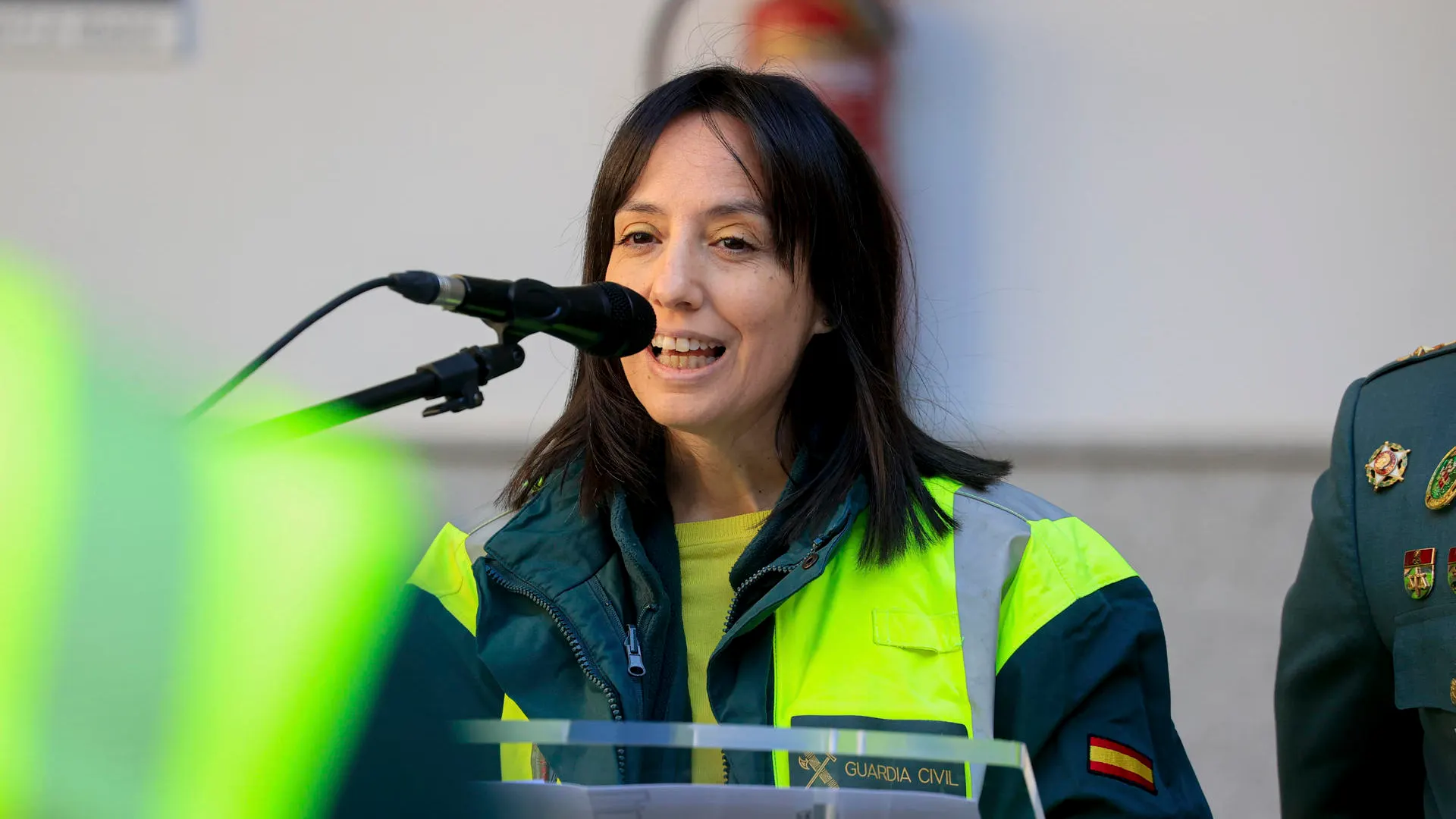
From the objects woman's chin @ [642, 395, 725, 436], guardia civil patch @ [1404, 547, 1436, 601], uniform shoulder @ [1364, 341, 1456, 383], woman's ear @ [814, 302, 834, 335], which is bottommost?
guardia civil patch @ [1404, 547, 1436, 601]

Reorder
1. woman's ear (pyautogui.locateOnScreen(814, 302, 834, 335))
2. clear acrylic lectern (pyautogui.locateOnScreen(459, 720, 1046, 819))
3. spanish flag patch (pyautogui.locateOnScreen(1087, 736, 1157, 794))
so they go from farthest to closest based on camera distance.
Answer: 1. woman's ear (pyautogui.locateOnScreen(814, 302, 834, 335))
2. spanish flag patch (pyautogui.locateOnScreen(1087, 736, 1157, 794))
3. clear acrylic lectern (pyautogui.locateOnScreen(459, 720, 1046, 819))

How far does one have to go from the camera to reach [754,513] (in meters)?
2.27

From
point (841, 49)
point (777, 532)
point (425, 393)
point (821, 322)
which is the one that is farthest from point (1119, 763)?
point (841, 49)

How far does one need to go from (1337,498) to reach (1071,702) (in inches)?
16.8

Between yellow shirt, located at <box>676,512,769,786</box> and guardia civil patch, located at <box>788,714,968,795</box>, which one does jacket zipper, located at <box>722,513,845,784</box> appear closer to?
yellow shirt, located at <box>676,512,769,786</box>

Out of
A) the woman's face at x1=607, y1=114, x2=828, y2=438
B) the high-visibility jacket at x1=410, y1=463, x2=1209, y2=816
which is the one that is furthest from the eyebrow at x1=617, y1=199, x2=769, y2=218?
the high-visibility jacket at x1=410, y1=463, x2=1209, y2=816

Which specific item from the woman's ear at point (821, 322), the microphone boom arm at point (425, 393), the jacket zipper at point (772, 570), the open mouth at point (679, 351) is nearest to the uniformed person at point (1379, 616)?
the jacket zipper at point (772, 570)

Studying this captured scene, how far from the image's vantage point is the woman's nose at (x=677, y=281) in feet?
6.88

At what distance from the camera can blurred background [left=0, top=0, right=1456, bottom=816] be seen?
3.33 m

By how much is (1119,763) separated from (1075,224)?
173cm

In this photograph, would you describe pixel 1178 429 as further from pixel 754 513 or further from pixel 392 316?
pixel 392 316

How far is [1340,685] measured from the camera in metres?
1.97

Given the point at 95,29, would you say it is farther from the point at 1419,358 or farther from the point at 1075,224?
the point at 1419,358

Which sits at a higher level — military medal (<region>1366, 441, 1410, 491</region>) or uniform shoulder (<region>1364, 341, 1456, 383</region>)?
uniform shoulder (<region>1364, 341, 1456, 383</region>)
